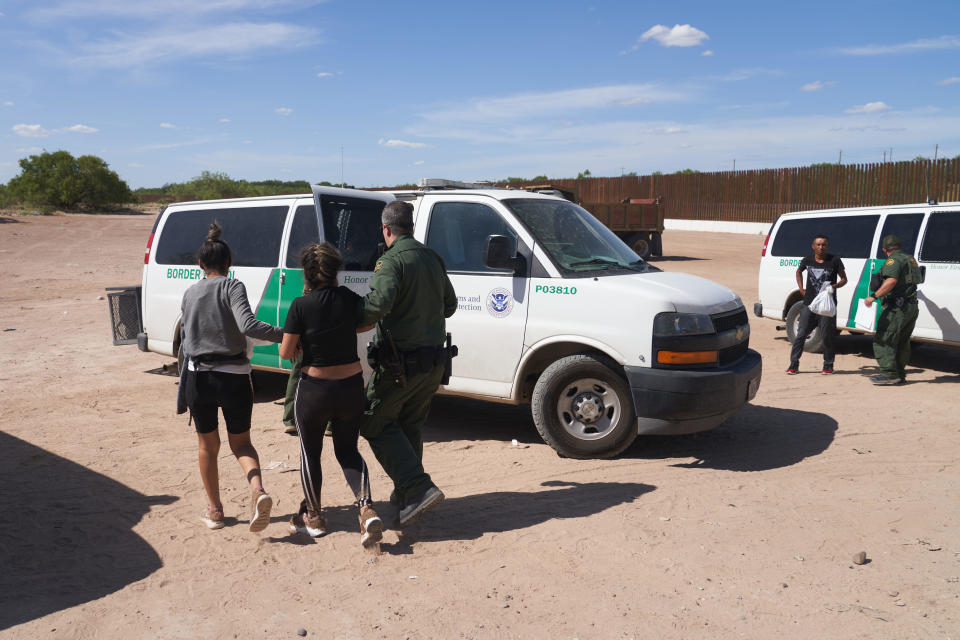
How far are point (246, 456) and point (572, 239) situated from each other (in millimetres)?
3182

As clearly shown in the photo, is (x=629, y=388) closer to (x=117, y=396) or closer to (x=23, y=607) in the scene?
(x=23, y=607)

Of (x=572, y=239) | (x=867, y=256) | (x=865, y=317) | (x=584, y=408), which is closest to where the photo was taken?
(x=584, y=408)

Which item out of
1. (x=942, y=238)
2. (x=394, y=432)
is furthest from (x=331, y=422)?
(x=942, y=238)

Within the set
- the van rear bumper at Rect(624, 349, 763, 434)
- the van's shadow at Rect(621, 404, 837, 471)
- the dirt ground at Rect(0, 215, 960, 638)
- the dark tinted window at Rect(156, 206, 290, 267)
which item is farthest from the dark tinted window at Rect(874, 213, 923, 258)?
the dark tinted window at Rect(156, 206, 290, 267)

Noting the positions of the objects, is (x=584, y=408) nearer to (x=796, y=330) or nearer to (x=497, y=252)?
(x=497, y=252)

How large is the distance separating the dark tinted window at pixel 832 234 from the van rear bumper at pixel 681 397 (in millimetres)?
5569

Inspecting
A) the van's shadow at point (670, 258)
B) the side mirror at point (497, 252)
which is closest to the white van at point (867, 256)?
the side mirror at point (497, 252)

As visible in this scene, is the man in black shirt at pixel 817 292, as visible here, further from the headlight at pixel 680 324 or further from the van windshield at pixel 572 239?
the headlight at pixel 680 324

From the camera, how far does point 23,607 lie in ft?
11.5

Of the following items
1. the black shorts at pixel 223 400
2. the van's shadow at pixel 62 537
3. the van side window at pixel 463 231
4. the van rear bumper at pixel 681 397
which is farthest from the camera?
the van side window at pixel 463 231

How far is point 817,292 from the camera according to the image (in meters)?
8.93

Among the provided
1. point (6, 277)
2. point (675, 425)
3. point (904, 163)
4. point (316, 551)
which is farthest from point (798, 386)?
point (904, 163)

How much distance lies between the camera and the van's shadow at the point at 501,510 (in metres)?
4.44

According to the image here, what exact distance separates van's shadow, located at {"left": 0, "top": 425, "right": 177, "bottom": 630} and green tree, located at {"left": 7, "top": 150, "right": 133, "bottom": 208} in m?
53.6
